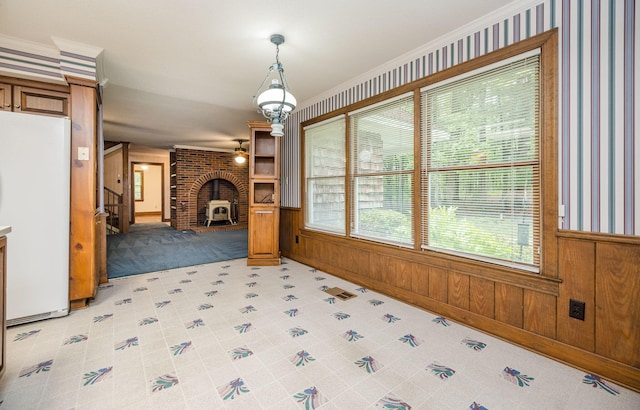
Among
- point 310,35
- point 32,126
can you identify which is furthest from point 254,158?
point 32,126

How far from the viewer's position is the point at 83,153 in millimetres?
2787

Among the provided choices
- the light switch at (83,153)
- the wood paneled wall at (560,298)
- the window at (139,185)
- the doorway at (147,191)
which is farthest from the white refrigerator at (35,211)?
the window at (139,185)

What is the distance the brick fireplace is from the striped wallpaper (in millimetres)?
7815

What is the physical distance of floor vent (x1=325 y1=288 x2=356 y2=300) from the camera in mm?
3080

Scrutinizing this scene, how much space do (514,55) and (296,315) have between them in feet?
9.25

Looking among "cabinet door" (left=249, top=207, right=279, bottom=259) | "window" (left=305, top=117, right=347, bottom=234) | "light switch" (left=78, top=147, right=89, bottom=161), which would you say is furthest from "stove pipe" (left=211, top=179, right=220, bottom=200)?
"light switch" (left=78, top=147, right=89, bottom=161)

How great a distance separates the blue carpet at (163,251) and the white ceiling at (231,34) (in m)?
2.59

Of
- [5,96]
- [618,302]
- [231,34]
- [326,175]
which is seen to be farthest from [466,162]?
[5,96]

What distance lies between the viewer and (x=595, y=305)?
183 centimetres

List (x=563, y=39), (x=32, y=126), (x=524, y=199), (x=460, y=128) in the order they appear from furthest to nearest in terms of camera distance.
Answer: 1. (x=460, y=128)
2. (x=32, y=126)
3. (x=524, y=199)
4. (x=563, y=39)

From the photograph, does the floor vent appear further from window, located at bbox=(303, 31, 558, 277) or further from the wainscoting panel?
the wainscoting panel

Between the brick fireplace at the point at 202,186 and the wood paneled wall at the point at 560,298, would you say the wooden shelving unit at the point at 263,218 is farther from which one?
the brick fireplace at the point at 202,186

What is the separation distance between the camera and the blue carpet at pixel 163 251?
4254mm

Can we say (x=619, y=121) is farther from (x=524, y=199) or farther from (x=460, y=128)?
(x=460, y=128)
